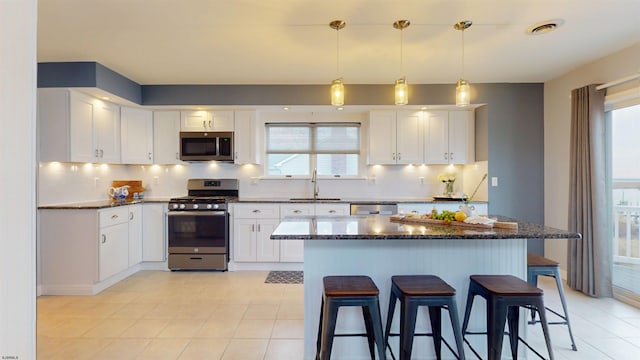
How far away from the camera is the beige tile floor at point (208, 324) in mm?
2340

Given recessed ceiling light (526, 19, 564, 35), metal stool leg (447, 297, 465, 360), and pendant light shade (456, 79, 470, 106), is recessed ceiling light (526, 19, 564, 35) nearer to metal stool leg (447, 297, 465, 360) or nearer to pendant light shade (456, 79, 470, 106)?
pendant light shade (456, 79, 470, 106)

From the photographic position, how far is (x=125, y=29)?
270cm

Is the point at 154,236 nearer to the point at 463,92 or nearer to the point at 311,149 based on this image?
the point at 311,149

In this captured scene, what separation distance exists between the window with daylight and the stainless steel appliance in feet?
2.58

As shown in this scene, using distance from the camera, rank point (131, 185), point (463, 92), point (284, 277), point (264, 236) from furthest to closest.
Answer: point (131, 185)
point (264, 236)
point (284, 277)
point (463, 92)

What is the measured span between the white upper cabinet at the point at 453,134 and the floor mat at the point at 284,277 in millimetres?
2485

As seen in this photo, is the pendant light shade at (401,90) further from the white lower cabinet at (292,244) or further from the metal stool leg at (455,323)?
the white lower cabinet at (292,244)

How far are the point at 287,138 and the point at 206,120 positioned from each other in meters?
1.16

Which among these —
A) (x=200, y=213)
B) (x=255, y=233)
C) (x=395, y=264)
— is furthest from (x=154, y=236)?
(x=395, y=264)

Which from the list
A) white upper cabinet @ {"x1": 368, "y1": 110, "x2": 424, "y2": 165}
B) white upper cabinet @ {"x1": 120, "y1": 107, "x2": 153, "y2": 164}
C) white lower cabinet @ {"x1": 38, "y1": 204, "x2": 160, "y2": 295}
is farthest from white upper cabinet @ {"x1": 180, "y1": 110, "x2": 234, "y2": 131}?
white upper cabinet @ {"x1": 368, "y1": 110, "x2": 424, "y2": 165}

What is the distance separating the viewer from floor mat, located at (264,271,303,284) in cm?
386

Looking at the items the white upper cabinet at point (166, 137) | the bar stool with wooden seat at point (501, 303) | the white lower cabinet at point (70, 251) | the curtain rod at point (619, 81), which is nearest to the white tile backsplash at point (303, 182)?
the white upper cabinet at point (166, 137)

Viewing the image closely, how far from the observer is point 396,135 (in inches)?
176

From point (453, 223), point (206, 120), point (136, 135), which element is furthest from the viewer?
point (206, 120)
